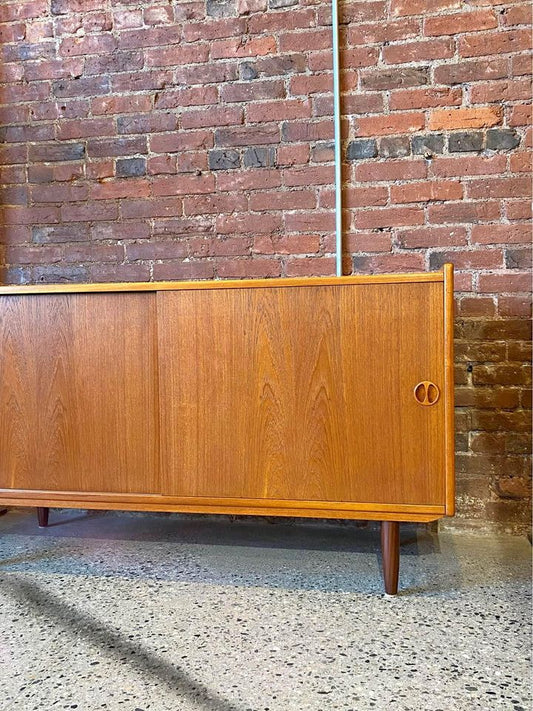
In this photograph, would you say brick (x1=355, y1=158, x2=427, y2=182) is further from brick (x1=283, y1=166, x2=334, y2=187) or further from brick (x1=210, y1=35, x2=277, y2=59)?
brick (x1=210, y1=35, x2=277, y2=59)

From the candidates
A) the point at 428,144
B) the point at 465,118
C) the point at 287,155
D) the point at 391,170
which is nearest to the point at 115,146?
the point at 287,155

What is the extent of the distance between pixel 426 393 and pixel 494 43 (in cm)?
118

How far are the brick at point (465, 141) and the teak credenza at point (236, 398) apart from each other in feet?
2.31

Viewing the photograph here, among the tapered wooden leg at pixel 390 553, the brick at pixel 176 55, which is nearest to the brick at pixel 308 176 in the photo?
the brick at pixel 176 55

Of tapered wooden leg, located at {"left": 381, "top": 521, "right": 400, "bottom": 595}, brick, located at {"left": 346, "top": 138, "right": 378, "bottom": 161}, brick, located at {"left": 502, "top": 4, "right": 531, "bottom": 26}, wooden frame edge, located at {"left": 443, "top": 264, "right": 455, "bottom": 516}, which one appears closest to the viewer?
wooden frame edge, located at {"left": 443, "top": 264, "right": 455, "bottom": 516}

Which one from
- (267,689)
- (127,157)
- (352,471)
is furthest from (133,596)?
(127,157)

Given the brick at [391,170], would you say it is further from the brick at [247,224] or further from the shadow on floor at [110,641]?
the shadow on floor at [110,641]

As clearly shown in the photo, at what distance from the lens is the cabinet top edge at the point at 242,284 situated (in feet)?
4.42

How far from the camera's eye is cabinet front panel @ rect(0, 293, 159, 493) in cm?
150

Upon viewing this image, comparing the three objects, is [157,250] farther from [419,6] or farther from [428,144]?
[419,6]

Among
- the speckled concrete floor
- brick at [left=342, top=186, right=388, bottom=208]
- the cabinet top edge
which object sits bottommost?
the speckled concrete floor

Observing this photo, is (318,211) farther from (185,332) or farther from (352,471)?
(352,471)

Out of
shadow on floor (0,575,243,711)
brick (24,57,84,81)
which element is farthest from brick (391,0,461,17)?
shadow on floor (0,575,243,711)

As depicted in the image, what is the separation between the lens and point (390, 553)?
4.78 ft
